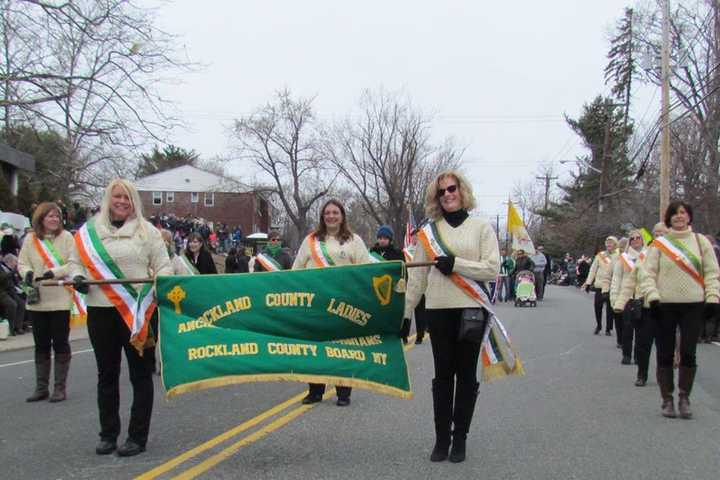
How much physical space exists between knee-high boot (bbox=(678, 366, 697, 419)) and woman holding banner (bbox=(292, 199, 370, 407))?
314 cm

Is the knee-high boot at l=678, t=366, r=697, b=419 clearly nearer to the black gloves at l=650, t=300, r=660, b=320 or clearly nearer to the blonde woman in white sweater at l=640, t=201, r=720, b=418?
the blonde woman in white sweater at l=640, t=201, r=720, b=418

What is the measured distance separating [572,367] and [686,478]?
5.33 m

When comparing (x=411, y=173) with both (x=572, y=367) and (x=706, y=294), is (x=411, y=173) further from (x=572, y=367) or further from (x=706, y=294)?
(x=706, y=294)

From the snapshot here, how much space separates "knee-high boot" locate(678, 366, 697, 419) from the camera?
7066 mm

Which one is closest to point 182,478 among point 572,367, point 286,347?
point 286,347

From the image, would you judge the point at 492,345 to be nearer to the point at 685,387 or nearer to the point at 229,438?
the point at 229,438

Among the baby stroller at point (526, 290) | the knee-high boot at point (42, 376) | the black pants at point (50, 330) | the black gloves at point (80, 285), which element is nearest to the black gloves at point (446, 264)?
the black gloves at point (80, 285)

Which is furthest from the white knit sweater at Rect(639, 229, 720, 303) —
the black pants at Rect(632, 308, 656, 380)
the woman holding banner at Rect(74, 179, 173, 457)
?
the woman holding banner at Rect(74, 179, 173, 457)

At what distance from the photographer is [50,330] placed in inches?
312

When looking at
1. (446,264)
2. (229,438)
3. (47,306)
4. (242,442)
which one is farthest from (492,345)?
(47,306)

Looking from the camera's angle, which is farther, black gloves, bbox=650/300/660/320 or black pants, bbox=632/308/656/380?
black pants, bbox=632/308/656/380

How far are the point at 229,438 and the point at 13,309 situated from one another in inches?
394

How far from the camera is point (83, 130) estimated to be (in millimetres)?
20391

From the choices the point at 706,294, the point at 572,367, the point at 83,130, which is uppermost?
the point at 83,130
